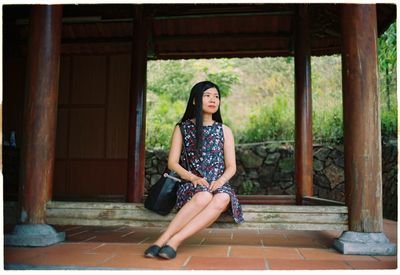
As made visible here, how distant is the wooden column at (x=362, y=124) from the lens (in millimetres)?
2873

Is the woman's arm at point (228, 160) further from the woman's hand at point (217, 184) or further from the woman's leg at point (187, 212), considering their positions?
the woman's leg at point (187, 212)

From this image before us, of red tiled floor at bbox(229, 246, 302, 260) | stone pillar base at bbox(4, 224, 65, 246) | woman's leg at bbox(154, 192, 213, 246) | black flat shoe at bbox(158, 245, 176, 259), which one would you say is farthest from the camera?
stone pillar base at bbox(4, 224, 65, 246)

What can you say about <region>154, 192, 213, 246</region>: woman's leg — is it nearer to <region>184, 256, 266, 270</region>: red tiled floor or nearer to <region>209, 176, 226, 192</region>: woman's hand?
<region>209, 176, 226, 192</region>: woman's hand

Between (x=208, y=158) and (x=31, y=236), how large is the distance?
4.80 ft

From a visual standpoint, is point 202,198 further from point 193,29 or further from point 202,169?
point 193,29

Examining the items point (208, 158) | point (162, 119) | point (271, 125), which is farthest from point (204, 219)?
point (162, 119)

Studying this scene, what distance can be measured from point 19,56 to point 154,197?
4669 millimetres

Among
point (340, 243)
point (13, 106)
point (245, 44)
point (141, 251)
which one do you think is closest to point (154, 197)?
point (141, 251)

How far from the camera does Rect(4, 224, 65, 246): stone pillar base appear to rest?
2.98 meters

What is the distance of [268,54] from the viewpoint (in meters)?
6.16

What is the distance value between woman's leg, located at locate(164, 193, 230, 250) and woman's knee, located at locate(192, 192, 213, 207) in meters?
0.03

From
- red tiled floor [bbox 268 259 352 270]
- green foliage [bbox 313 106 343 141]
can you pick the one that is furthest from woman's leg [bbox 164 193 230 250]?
green foliage [bbox 313 106 343 141]

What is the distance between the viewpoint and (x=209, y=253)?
2.82 meters
